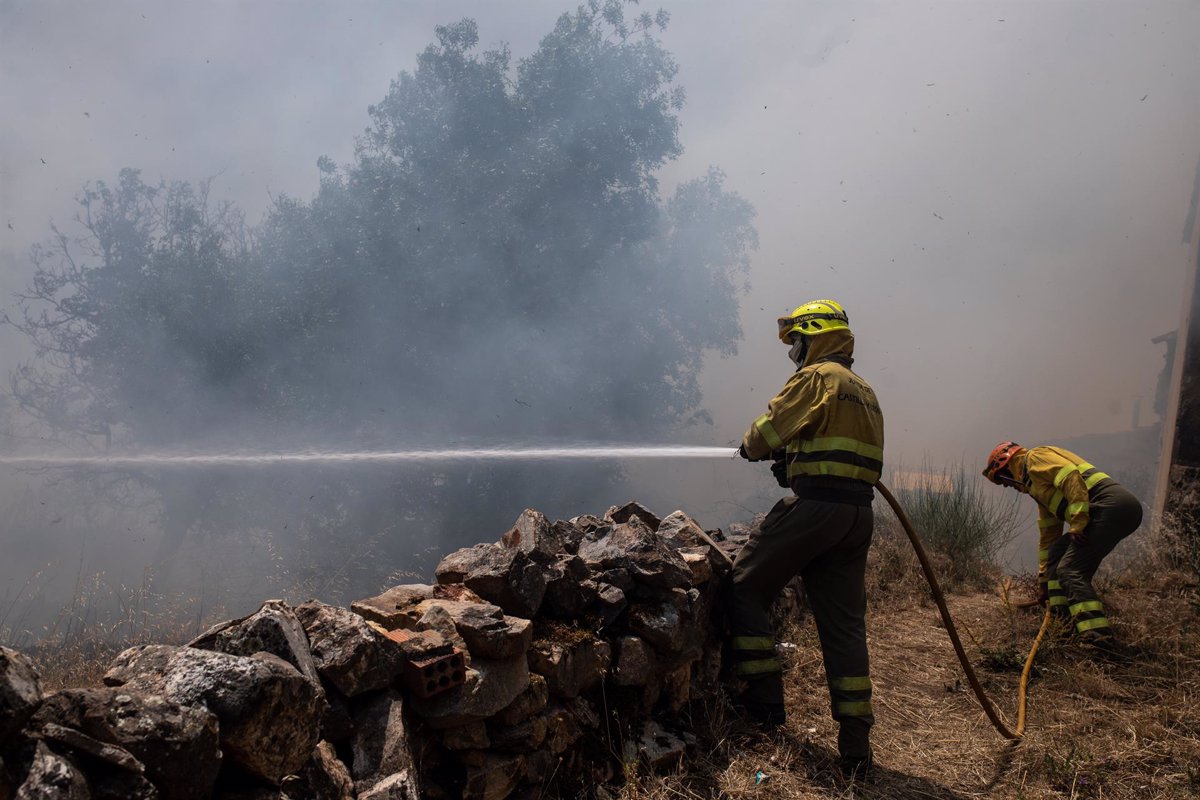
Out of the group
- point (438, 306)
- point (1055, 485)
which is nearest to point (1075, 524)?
point (1055, 485)

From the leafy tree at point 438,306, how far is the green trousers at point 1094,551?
1013 cm

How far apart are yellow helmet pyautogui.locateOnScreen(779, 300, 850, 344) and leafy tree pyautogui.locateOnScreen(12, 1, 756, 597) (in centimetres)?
1065

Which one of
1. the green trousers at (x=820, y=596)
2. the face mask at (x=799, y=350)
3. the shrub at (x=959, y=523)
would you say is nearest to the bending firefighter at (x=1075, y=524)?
the shrub at (x=959, y=523)

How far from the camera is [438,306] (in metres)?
14.7

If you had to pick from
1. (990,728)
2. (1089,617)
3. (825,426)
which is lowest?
(990,728)

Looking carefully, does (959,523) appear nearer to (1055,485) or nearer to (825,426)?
(1055,485)

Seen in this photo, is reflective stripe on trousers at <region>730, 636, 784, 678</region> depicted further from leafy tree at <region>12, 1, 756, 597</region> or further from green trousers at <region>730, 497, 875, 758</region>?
leafy tree at <region>12, 1, 756, 597</region>

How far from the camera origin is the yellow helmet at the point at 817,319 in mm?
4535

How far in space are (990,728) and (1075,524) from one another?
2.27 meters

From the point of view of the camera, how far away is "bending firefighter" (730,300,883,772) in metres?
4.10

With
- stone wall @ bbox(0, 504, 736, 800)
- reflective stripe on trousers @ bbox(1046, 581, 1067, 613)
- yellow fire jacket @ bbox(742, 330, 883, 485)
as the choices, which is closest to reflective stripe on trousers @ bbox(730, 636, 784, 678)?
stone wall @ bbox(0, 504, 736, 800)

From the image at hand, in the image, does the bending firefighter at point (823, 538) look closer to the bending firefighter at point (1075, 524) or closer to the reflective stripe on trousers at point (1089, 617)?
the reflective stripe on trousers at point (1089, 617)

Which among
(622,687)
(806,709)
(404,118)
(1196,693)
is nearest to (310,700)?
(622,687)

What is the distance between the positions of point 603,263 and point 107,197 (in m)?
9.24
